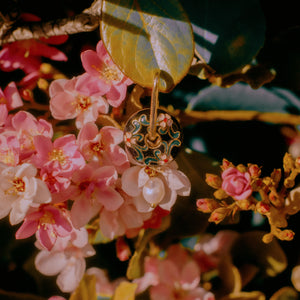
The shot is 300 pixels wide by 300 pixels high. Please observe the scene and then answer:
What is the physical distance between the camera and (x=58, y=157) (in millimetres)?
604

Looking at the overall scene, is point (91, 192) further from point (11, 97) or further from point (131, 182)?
point (11, 97)

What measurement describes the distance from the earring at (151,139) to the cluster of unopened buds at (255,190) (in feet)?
0.28

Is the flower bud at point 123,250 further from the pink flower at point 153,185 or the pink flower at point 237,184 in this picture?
the pink flower at point 237,184

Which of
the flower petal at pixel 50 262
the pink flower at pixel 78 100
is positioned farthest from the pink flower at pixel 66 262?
the pink flower at pixel 78 100

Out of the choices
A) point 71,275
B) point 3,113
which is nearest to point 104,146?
point 3,113

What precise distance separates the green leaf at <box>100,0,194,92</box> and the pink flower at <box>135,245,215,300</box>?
39 centimetres

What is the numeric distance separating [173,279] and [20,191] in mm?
361

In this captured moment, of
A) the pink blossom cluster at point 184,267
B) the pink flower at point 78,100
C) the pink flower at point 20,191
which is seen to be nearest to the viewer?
the pink flower at point 20,191

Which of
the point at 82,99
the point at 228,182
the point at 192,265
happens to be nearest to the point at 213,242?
the point at 192,265

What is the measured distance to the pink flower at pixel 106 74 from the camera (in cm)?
63

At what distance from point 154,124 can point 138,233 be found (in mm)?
273

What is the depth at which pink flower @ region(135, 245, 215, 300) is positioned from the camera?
29.3 inches

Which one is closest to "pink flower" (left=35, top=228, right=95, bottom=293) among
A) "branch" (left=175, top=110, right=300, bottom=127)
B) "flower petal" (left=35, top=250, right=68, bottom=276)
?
"flower petal" (left=35, top=250, right=68, bottom=276)

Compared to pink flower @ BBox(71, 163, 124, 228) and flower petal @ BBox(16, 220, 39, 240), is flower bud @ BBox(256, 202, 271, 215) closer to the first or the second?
pink flower @ BBox(71, 163, 124, 228)
